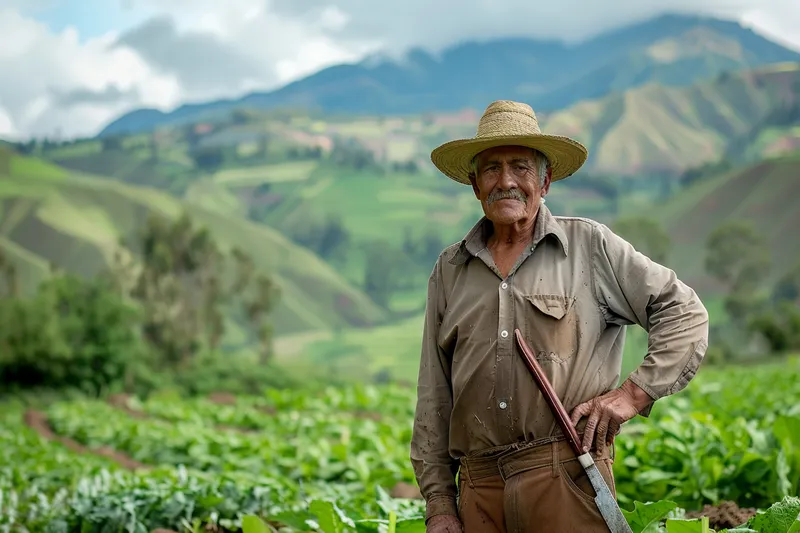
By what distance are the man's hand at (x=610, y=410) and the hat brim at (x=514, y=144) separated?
808mm

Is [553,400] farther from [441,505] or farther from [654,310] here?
[441,505]

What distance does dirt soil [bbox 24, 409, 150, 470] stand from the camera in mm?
11337

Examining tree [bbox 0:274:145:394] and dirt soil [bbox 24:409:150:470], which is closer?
dirt soil [bbox 24:409:150:470]

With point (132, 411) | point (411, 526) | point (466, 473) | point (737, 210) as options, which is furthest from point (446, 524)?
point (737, 210)

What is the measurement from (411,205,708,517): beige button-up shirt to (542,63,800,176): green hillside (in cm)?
9818

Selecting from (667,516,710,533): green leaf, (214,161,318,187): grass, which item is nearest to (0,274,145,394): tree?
(667,516,710,533): green leaf

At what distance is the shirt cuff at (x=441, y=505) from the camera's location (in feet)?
11.4

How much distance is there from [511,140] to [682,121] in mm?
113692

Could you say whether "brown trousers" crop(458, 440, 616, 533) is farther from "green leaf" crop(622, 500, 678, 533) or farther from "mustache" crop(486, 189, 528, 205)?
"mustache" crop(486, 189, 528, 205)

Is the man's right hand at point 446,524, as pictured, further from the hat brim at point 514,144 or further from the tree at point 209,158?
the tree at point 209,158

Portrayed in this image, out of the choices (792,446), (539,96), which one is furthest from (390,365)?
(539,96)

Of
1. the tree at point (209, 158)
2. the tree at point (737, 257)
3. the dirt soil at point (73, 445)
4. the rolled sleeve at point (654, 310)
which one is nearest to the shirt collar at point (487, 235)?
the rolled sleeve at point (654, 310)

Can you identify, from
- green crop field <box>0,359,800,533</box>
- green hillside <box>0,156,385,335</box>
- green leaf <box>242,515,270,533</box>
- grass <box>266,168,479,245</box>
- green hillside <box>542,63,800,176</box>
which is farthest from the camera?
green hillside <box>542,63,800,176</box>

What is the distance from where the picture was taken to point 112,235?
68125 mm
